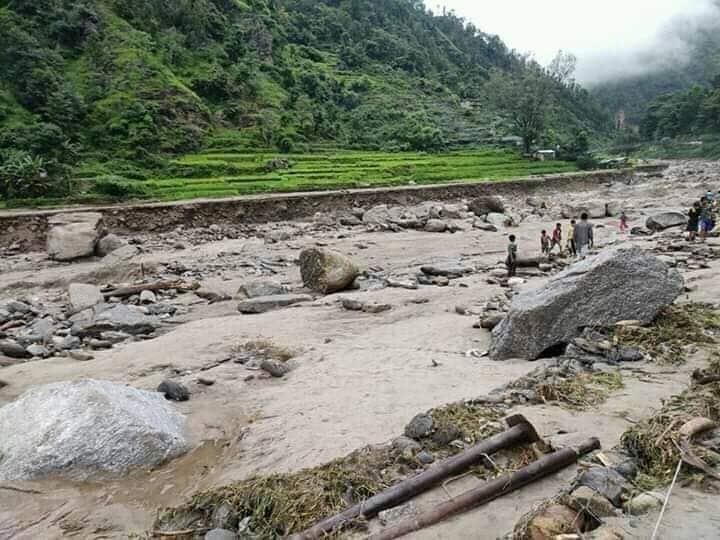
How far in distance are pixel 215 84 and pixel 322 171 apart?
23.9 meters

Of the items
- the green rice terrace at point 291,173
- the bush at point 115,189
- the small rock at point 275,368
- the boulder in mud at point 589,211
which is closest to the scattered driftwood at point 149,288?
the small rock at point 275,368

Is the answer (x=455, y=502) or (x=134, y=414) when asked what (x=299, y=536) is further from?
(x=134, y=414)

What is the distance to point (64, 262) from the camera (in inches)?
845

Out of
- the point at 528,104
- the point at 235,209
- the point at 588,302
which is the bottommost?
the point at 588,302

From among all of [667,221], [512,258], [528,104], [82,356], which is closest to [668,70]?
[528,104]

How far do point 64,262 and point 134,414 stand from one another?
17.7 metres

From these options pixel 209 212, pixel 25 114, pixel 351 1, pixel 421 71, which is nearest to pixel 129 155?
pixel 25 114

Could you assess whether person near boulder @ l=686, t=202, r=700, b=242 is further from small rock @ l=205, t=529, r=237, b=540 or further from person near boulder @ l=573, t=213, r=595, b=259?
small rock @ l=205, t=529, r=237, b=540

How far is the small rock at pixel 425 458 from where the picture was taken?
210 inches

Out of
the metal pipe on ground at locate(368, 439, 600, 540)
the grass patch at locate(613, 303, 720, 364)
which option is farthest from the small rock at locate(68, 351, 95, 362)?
the grass patch at locate(613, 303, 720, 364)

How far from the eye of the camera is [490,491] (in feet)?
15.0

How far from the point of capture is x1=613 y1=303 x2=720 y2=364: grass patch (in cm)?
794

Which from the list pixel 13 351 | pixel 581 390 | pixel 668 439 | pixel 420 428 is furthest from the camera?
pixel 13 351

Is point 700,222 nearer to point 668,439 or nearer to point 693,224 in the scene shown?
point 693,224
